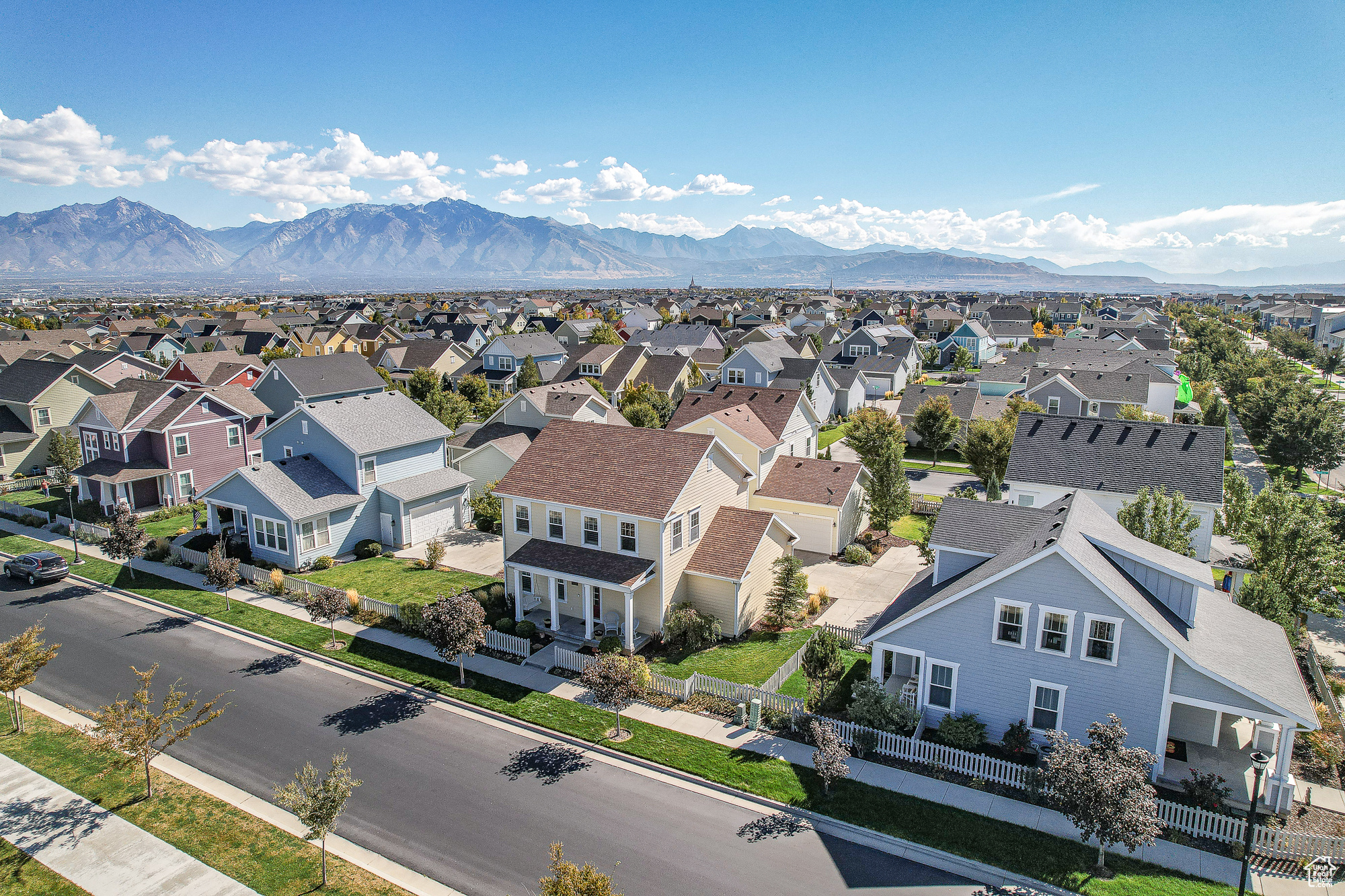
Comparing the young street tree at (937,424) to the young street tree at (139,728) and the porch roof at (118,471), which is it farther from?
the porch roof at (118,471)

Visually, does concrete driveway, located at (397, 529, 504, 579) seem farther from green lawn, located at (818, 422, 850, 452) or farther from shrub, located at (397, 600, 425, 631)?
green lawn, located at (818, 422, 850, 452)

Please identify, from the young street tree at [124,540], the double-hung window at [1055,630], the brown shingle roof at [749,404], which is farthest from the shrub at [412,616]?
the brown shingle roof at [749,404]

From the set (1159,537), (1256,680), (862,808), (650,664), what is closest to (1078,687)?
(1256,680)

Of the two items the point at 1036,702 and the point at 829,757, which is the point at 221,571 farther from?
the point at 1036,702

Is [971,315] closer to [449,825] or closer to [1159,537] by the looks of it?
[1159,537]

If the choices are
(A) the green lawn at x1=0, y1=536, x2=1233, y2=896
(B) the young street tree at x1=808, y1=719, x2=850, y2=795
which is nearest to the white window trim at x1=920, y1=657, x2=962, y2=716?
(A) the green lawn at x1=0, y1=536, x2=1233, y2=896
